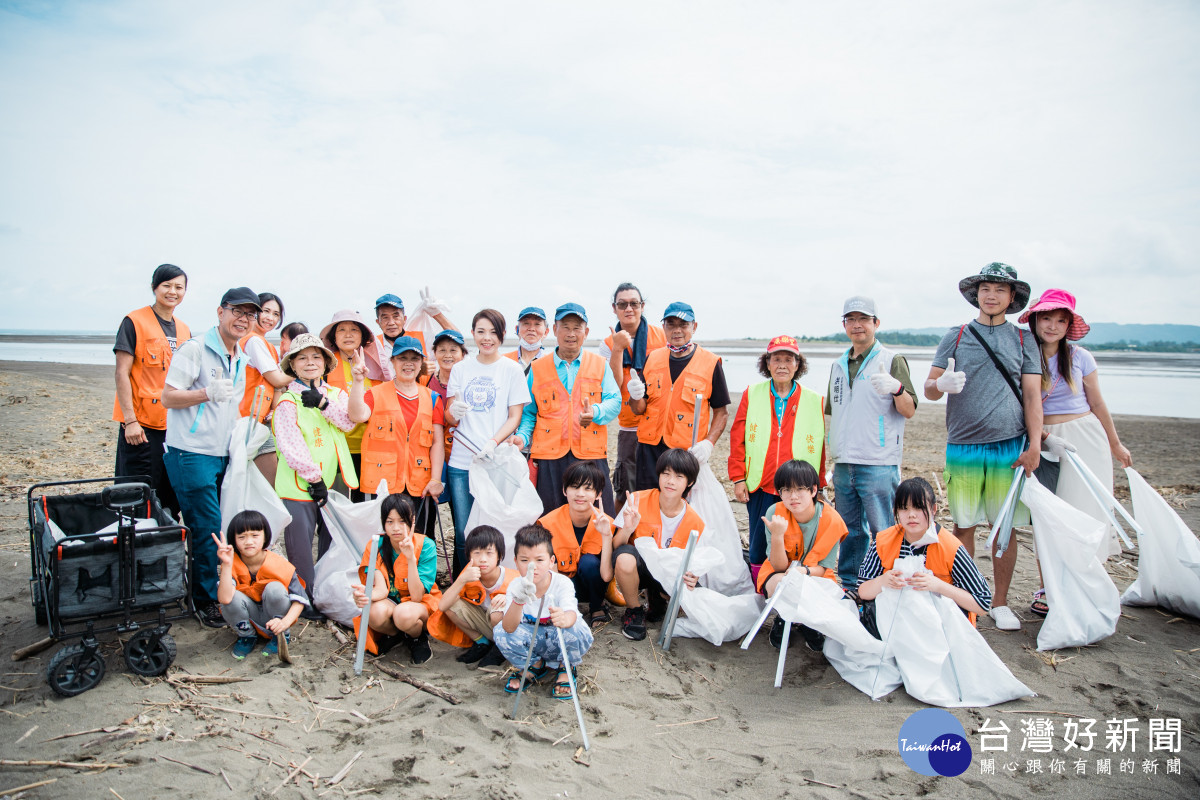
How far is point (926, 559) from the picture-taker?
145 inches

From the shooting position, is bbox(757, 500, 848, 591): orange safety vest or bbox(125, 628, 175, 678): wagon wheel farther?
bbox(757, 500, 848, 591): orange safety vest

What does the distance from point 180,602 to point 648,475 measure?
3030 millimetres

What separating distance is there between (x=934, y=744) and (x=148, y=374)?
195 inches

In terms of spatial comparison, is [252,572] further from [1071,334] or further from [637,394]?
[1071,334]

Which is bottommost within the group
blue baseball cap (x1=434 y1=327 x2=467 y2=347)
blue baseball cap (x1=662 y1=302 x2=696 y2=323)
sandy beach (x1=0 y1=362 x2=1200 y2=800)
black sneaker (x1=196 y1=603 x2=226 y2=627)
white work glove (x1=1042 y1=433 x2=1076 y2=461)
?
sandy beach (x1=0 y1=362 x2=1200 y2=800)

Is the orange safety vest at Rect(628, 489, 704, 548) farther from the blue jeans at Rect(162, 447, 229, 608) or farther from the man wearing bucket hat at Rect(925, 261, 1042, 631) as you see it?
the blue jeans at Rect(162, 447, 229, 608)

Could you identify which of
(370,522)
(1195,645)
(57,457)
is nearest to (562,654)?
(370,522)

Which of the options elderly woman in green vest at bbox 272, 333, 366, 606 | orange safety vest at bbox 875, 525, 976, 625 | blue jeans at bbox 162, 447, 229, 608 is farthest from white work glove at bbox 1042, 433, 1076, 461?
blue jeans at bbox 162, 447, 229, 608

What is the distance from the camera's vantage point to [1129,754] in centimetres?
304

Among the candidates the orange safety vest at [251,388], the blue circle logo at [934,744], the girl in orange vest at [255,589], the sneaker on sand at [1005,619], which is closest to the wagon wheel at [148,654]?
the girl in orange vest at [255,589]

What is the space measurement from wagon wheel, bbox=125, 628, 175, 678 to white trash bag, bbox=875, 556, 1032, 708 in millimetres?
3847

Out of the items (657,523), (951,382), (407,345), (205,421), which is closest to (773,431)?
(657,523)

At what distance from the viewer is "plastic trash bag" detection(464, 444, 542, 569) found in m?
4.35

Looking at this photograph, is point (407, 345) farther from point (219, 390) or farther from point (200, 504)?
point (200, 504)
